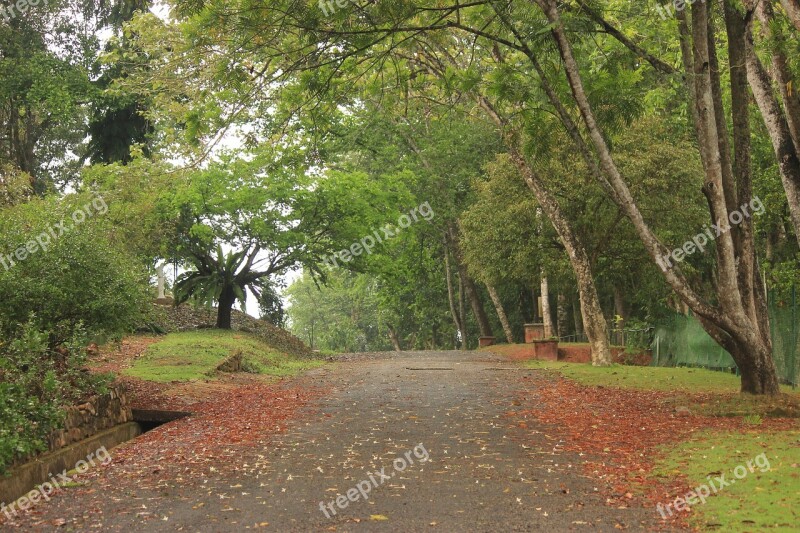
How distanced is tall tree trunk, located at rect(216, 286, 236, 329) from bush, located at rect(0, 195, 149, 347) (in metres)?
15.0

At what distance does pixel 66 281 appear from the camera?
35.1 ft

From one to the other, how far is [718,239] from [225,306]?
19.0 metres

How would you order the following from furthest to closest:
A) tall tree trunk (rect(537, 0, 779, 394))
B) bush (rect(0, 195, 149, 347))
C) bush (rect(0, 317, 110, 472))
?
tall tree trunk (rect(537, 0, 779, 394)), bush (rect(0, 195, 149, 347)), bush (rect(0, 317, 110, 472))

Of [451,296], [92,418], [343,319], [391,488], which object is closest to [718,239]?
[391,488]

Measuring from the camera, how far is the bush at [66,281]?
33.4ft

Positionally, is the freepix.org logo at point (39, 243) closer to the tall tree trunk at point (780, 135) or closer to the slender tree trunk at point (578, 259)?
the tall tree trunk at point (780, 135)

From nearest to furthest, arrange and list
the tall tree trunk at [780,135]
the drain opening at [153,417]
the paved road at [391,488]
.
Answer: the paved road at [391,488] → the tall tree trunk at [780,135] → the drain opening at [153,417]

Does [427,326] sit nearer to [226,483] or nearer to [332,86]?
[332,86]

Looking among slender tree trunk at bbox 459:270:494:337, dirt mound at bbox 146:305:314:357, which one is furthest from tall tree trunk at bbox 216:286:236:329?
slender tree trunk at bbox 459:270:494:337

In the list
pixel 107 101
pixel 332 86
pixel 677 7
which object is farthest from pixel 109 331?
pixel 107 101

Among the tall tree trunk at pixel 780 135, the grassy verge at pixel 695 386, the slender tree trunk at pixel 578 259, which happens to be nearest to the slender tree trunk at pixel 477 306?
the grassy verge at pixel 695 386

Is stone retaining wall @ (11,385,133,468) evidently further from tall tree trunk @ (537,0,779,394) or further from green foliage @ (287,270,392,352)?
green foliage @ (287,270,392,352)

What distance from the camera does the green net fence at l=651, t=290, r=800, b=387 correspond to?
49.5 ft

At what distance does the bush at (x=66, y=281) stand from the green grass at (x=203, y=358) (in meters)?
4.44
